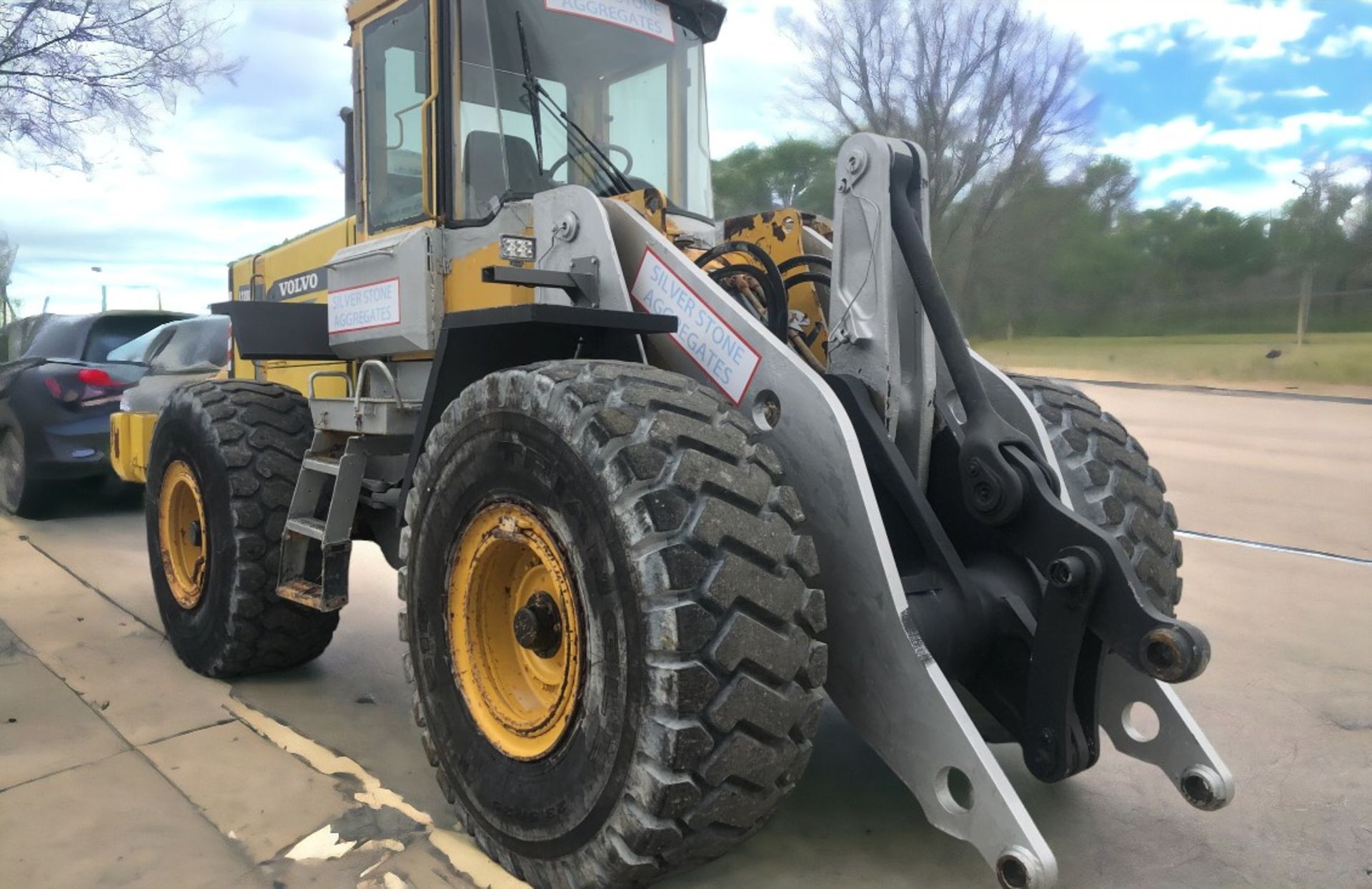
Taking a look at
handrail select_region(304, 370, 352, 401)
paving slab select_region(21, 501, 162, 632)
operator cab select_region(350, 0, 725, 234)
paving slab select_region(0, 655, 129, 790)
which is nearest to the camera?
paving slab select_region(0, 655, 129, 790)

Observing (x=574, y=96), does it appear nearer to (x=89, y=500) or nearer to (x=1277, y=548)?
(x=1277, y=548)

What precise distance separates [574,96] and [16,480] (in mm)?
7447

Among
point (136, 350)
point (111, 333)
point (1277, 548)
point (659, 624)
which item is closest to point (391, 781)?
point (659, 624)

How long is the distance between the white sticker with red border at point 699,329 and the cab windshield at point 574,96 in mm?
902

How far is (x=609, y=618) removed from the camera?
236 cm

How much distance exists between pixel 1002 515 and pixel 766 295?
3.45 feet

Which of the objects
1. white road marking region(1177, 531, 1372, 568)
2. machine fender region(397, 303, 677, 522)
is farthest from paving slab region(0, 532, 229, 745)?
white road marking region(1177, 531, 1372, 568)

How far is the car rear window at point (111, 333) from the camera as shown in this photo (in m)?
9.98

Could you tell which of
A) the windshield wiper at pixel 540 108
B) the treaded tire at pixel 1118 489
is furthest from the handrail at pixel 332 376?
the treaded tire at pixel 1118 489

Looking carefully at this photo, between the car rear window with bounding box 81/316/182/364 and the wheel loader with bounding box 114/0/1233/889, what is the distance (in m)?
6.67

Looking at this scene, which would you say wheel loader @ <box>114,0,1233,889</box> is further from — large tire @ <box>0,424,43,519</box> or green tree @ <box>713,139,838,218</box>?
green tree @ <box>713,139,838,218</box>

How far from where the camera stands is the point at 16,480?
29.2ft

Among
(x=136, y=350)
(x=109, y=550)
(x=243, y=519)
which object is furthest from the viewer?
(x=136, y=350)

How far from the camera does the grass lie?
60.7 ft
